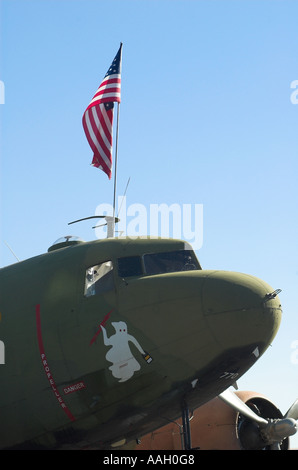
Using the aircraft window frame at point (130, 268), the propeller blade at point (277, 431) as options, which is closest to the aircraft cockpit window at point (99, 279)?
the aircraft window frame at point (130, 268)

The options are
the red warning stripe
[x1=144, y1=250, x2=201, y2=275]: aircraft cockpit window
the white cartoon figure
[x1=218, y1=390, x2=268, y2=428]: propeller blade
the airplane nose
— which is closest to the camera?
the airplane nose

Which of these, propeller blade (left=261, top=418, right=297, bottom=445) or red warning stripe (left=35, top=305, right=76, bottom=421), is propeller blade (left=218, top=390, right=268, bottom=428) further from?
red warning stripe (left=35, top=305, right=76, bottom=421)

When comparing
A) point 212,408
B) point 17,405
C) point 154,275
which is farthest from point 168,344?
point 212,408

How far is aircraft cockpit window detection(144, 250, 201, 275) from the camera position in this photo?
1338cm

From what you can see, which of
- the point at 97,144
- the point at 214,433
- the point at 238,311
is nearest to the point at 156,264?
the point at 238,311

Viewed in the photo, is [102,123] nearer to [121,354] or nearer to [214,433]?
[121,354]

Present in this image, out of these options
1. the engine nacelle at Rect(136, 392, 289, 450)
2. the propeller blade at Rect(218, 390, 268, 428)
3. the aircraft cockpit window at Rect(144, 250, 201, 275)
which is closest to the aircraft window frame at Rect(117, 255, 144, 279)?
the aircraft cockpit window at Rect(144, 250, 201, 275)

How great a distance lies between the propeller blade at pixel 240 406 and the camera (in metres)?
17.7

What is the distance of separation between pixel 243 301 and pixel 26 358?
472cm

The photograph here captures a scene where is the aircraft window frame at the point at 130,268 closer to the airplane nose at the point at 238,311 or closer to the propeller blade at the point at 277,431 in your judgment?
the airplane nose at the point at 238,311

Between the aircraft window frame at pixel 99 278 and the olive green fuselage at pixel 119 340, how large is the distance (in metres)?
0.03

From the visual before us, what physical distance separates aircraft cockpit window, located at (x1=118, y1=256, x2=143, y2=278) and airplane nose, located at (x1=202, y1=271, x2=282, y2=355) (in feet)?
5.38

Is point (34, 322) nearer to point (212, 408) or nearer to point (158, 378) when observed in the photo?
point (158, 378)
